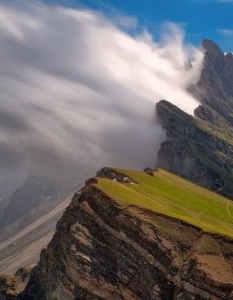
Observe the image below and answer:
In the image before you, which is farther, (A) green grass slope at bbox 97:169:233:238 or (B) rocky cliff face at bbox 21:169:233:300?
(A) green grass slope at bbox 97:169:233:238

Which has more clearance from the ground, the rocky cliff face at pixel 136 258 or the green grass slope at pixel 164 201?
the green grass slope at pixel 164 201

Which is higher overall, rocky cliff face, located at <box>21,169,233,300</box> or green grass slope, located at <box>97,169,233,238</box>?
green grass slope, located at <box>97,169,233,238</box>

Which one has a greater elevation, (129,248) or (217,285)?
(129,248)

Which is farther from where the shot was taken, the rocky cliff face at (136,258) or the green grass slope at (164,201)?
the green grass slope at (164,201)

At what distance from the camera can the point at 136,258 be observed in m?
104

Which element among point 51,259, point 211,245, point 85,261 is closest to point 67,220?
point 51,259

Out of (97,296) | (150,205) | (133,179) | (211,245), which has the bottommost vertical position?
(97,296)

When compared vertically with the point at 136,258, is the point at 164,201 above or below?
above

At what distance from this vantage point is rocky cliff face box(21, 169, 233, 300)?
304ft

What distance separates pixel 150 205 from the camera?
120m

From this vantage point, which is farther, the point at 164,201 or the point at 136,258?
the point at 164,201

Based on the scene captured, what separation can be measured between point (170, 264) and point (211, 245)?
27.5 ft

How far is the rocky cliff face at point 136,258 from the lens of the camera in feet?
304

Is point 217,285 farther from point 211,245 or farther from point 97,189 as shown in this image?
point 97,189
